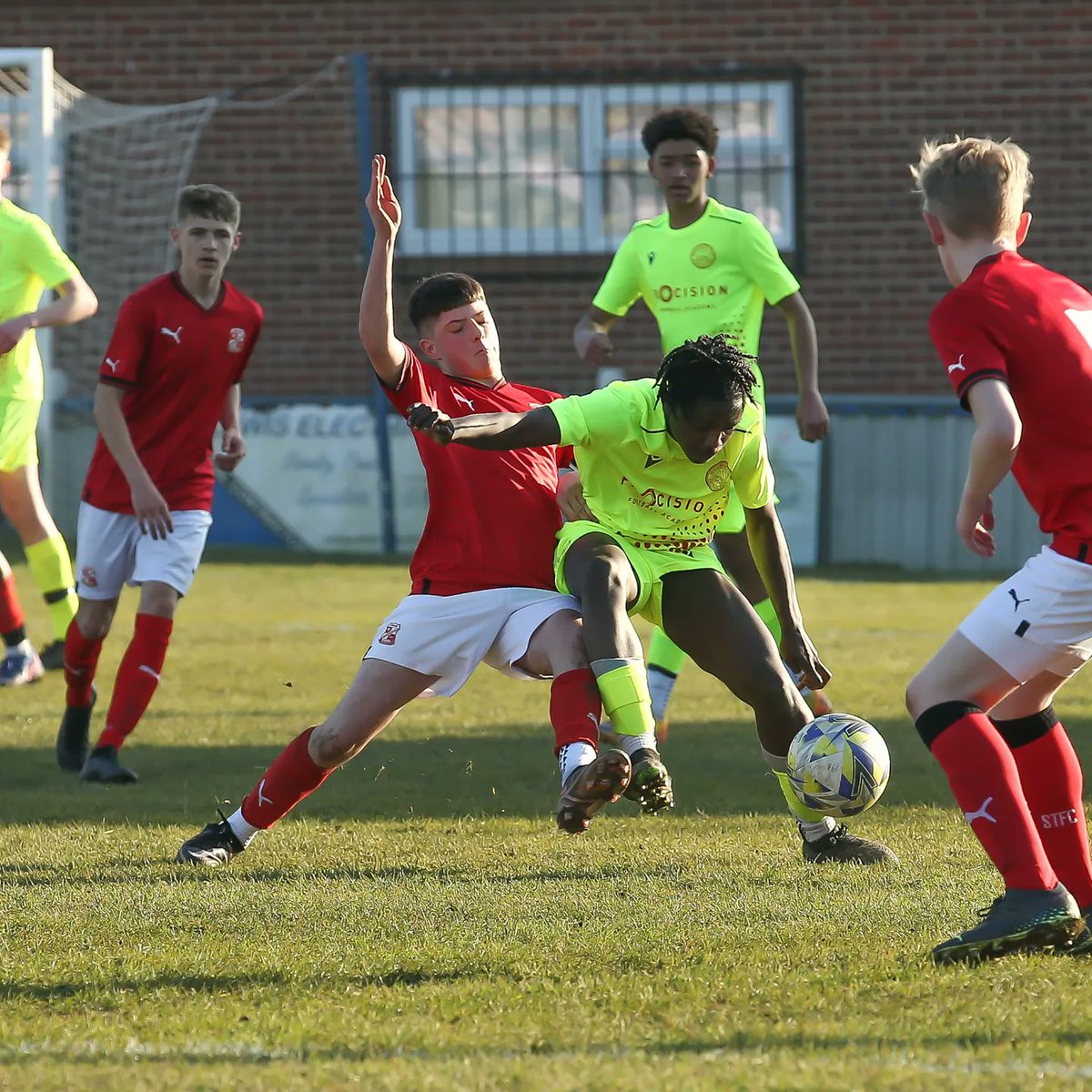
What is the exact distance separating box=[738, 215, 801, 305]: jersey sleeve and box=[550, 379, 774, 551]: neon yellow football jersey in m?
2.08

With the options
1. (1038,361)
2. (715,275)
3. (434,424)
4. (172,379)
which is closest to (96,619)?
(172,379)

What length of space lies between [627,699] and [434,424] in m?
0.89

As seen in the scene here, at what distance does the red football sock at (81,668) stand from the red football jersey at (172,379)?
1.65 ft

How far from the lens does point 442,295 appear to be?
201 inches

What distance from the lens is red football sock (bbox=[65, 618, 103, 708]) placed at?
22.6ft

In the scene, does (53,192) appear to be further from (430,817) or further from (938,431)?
(430,817)

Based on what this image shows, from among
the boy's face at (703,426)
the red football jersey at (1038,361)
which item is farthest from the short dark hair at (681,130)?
the red football jersey at (1038,361)

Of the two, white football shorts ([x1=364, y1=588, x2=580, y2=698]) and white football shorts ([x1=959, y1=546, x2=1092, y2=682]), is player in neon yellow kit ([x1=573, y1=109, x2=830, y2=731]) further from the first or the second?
white football shorts ([x1=959, y1=546, x2=1092, y2=682])

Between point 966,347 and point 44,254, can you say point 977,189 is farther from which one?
point 44,254

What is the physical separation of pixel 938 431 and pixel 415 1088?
1264 cm

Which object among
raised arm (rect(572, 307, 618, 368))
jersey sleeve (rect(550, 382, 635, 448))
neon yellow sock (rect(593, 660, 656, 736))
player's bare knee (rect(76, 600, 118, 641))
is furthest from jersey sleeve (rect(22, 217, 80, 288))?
neon yellow sock (rect(593, 660, 656, 736))

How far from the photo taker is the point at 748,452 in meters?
5.07

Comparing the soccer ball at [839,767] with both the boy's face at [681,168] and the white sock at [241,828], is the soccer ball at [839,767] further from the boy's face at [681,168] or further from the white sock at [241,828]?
the boy's face at [681,168]

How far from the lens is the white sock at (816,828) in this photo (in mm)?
5176
